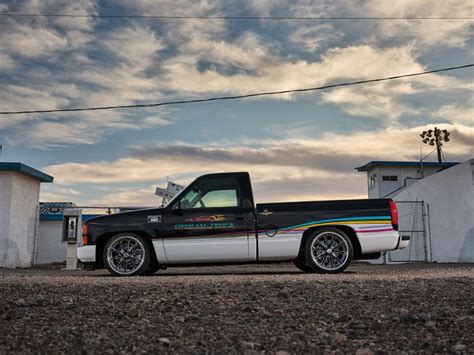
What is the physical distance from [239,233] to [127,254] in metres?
2.29

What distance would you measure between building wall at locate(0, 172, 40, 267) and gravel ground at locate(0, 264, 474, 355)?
12.8 meters

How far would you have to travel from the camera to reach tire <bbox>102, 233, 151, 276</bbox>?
34.8 ft

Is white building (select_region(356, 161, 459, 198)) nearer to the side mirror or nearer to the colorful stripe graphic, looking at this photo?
the colorful stripe graphic

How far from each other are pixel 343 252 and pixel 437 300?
402 cm

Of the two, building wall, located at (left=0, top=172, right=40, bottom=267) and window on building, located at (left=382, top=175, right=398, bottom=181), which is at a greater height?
window on building, located at (left=382, top=175, right=398, bottom=181)

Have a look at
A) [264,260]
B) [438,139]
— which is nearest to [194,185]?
[264,260]

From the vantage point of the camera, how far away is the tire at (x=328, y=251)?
10.5 metres

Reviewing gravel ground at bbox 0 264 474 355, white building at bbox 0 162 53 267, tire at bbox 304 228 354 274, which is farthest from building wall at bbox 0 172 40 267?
tire at bbox 304 228 354 274

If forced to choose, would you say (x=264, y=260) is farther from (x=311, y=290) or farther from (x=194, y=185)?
(x=311, y=290)

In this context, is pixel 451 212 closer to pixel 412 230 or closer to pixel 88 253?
Answer: pixel 412 230

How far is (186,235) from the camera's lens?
10586 millimetres

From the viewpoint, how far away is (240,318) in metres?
5.64

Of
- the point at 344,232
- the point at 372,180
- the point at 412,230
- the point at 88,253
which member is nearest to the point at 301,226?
the point at 344,232

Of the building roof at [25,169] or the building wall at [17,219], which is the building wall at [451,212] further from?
the building wall at [17,219]
